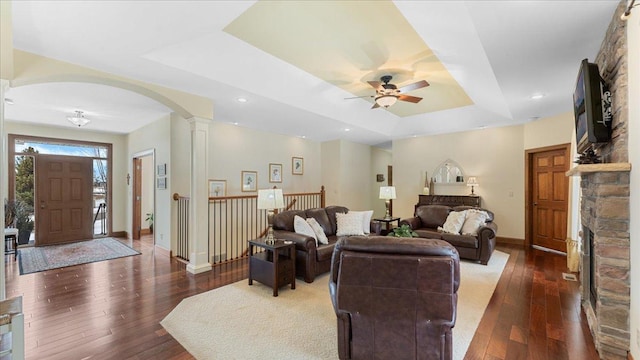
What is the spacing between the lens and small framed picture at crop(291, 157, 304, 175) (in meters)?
7.10

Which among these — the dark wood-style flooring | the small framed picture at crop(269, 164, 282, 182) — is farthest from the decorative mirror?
the small framed picture at crop(269, 164, 282, 182)

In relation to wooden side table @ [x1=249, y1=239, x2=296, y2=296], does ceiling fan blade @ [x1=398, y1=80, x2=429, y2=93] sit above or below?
above

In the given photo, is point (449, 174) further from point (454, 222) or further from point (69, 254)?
point (69, 254)

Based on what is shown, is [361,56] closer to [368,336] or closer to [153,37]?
[153,37]

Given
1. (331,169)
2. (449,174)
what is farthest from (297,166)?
(449,174)

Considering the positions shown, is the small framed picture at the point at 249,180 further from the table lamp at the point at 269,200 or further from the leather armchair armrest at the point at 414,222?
the leather armchair armrest at the point at 414,222

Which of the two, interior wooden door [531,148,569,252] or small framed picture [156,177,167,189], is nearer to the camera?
interior wooden door [531,148,569,252]

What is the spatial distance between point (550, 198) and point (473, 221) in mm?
2050

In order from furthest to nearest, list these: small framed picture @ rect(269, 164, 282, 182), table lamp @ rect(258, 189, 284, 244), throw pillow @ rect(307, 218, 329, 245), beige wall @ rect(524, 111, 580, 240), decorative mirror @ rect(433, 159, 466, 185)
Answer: decorative mirror @ rect(433, 159, 466, 185) < small framed picture @ rect(269, 164, 282, 182) < beige wall @ rect(524, 111, 580, 240) < throw pillow @ rect(307, 218, 329, 245) < table lamp @ rect(258, 189, 284, 244)

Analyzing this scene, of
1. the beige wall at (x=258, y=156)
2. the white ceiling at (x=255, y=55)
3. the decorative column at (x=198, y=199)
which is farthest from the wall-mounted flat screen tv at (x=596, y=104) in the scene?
the beige wall at (x=258, y=156)

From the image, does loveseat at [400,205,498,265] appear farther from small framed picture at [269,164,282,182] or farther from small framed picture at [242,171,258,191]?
small framed picture at [242,171,258,191]

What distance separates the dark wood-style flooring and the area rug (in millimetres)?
261

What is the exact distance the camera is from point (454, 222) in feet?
16.4

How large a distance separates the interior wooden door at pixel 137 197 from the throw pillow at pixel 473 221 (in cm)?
732
